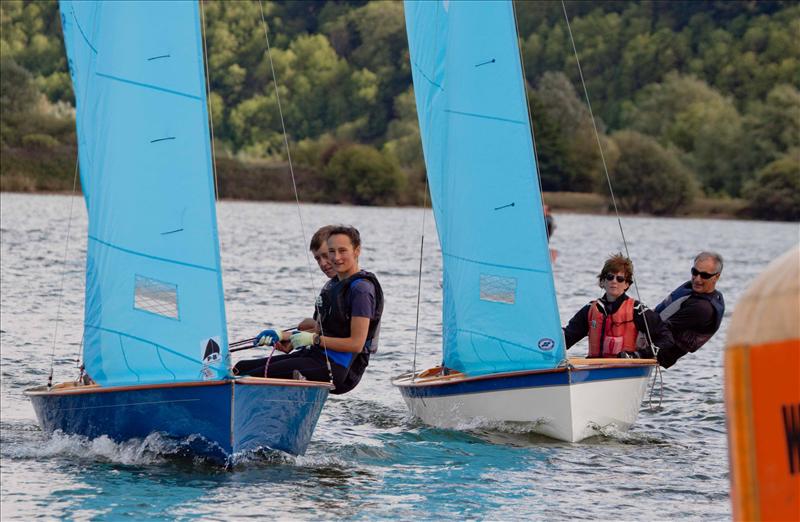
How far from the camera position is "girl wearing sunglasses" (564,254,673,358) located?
9430mm

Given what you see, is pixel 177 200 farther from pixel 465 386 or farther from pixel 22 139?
pixel 22 139

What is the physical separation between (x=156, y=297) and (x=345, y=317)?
3.59 feet

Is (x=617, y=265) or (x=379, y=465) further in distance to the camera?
(x=617, y=265)

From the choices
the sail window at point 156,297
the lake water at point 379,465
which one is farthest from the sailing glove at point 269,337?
the lake water at point 379,465

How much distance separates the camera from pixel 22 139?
5503cm

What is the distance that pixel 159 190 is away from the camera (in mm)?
7500

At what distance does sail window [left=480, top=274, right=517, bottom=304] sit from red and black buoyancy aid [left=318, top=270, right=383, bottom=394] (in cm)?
173

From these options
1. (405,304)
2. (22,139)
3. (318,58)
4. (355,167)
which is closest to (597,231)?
(355,167)

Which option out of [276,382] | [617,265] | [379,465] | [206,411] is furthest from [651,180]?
[206,411]

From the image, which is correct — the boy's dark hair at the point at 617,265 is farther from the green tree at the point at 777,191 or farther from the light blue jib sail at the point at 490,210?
the green tree at the point at 777,191

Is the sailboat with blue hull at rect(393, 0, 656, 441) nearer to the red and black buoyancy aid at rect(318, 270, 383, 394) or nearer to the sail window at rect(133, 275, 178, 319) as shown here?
the red and black buoyancy aid at rect(318, 270, 383, 394)

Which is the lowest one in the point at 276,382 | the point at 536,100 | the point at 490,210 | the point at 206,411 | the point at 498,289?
the point at 206,411

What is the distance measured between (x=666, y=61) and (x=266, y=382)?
7908 cm

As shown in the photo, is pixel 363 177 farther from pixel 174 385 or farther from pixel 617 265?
pixel 174 385
